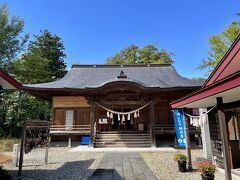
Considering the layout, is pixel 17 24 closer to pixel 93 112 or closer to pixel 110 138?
pixel 93 112

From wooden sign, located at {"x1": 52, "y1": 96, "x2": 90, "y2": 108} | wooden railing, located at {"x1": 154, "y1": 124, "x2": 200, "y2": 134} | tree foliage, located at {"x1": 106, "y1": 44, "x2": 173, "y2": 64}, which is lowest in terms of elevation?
wooden railing, located at {"x1": 154, "y1": 124, "x2": 200, "y2": 134}

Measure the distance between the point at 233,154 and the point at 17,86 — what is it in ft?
24.9

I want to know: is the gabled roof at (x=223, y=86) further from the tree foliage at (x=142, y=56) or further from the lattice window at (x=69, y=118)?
the tree foliage at (x=142, y=56)

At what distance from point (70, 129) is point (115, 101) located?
4.20m

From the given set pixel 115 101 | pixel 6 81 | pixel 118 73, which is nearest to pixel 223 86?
pixel 6 81

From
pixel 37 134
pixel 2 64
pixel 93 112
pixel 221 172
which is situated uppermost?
pixel 2 64

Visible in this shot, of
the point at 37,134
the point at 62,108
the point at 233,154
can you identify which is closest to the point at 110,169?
the point at 37,134

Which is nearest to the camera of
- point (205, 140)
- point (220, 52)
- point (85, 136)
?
point (205, 140)

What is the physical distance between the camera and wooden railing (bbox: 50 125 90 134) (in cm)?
1516

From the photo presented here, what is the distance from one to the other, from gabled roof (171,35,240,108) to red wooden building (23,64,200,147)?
256 inches

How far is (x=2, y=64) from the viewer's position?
22203 mm

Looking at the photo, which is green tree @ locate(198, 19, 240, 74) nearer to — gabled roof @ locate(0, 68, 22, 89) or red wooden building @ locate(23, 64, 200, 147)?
red wooden building @ locate(23, 64, 200, 147)

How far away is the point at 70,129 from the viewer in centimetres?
1520

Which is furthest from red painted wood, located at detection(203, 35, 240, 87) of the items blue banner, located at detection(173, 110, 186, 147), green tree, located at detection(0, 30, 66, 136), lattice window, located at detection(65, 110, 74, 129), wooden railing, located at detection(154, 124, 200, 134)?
green tree, located at detection(0, 30, 66, 136)
